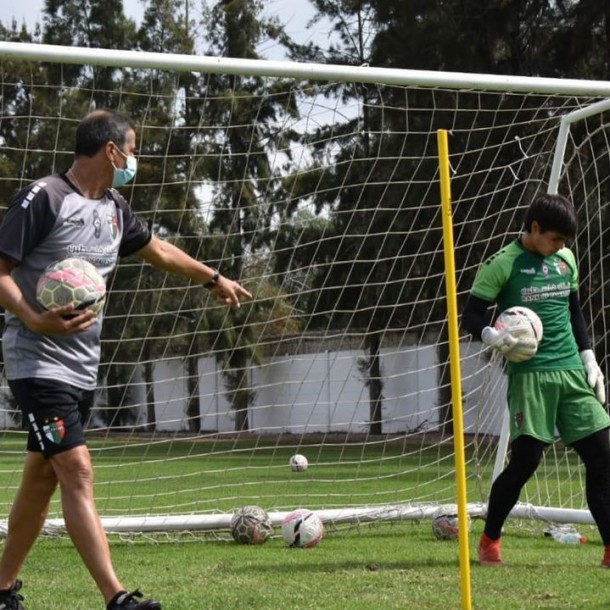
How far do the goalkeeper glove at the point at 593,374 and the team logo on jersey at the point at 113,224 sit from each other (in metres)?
2.64

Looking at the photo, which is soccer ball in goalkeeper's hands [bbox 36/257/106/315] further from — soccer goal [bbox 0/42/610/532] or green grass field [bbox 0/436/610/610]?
soccer goal [bbox 0/42/610/532]

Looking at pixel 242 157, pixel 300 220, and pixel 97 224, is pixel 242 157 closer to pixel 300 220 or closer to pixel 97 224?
pixel 300 220

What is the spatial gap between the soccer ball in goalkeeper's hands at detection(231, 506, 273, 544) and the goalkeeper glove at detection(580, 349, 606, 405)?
230cm

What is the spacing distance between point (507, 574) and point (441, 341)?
524 cm

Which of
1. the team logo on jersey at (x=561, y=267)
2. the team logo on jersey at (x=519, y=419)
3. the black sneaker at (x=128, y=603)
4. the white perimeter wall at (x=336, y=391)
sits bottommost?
the white perimeter wall at (x=336, y=391)

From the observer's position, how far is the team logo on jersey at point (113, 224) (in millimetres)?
4539

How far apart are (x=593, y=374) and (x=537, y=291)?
0.52m

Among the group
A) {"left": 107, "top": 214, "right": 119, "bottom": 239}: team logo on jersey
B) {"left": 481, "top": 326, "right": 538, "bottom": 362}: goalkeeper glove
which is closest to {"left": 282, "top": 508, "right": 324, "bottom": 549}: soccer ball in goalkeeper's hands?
{"left": 481, "top": 326, "right": 538, "bottom": 362}: goalkeeper glove

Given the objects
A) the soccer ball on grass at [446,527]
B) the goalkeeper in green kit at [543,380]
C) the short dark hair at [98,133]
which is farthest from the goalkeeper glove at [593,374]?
the short dark hair at [98,133]

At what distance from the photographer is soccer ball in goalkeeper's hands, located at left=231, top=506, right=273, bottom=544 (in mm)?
7168

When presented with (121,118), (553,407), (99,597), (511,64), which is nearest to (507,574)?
(553,407)

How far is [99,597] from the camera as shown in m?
5.08

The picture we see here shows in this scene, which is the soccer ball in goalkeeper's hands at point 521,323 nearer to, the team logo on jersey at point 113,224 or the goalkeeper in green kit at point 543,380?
the goalkeeper in green kit at point 543,380

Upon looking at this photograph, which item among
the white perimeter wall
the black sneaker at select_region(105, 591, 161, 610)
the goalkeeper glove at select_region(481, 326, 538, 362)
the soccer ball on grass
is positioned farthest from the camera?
the white perimeter wall
